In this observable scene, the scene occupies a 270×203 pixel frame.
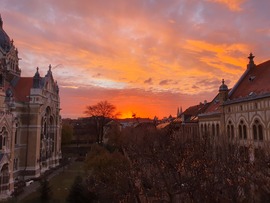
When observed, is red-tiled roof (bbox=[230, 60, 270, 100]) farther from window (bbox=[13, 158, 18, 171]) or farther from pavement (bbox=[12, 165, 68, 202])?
window (bbox=[13, 158, 18, 171])

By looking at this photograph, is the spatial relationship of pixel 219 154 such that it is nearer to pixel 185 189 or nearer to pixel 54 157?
pixel 185 189

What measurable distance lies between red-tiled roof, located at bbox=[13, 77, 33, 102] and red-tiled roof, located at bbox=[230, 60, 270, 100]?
34353 mm

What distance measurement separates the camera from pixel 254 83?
3794 centimetres

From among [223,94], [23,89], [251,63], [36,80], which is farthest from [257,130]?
[23,89]

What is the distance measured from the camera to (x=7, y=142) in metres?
31.9

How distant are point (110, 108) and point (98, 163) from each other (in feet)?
179

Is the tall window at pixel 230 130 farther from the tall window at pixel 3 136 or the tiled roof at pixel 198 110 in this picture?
the tall window at pixel 3 136

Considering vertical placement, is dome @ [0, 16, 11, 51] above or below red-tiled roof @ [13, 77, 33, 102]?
above

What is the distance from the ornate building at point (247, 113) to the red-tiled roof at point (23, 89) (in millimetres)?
30066

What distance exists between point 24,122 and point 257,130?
3485 centimetres

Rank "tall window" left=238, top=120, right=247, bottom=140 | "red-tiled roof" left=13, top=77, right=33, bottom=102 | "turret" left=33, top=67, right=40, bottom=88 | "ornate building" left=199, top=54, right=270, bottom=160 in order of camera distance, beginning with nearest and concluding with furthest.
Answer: "ornate building" left=199, top=54, right=270, bottom=160
"tall window" left=238, top=120, right=247, bottom=140
"red-tiled roof" left=13, top=77, right=33, bottom=102
"turret" left=33, top=67, right=40, bottom=88

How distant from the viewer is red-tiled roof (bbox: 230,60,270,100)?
34331 mm

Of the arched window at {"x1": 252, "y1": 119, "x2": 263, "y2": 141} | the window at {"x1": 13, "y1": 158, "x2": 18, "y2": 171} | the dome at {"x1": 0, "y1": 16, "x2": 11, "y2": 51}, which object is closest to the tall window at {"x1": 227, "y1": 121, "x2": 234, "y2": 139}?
the arched window at {"x1": 252, "y1": 119, "x2": 263, "y2": 141}

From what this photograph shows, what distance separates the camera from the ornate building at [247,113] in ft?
101
